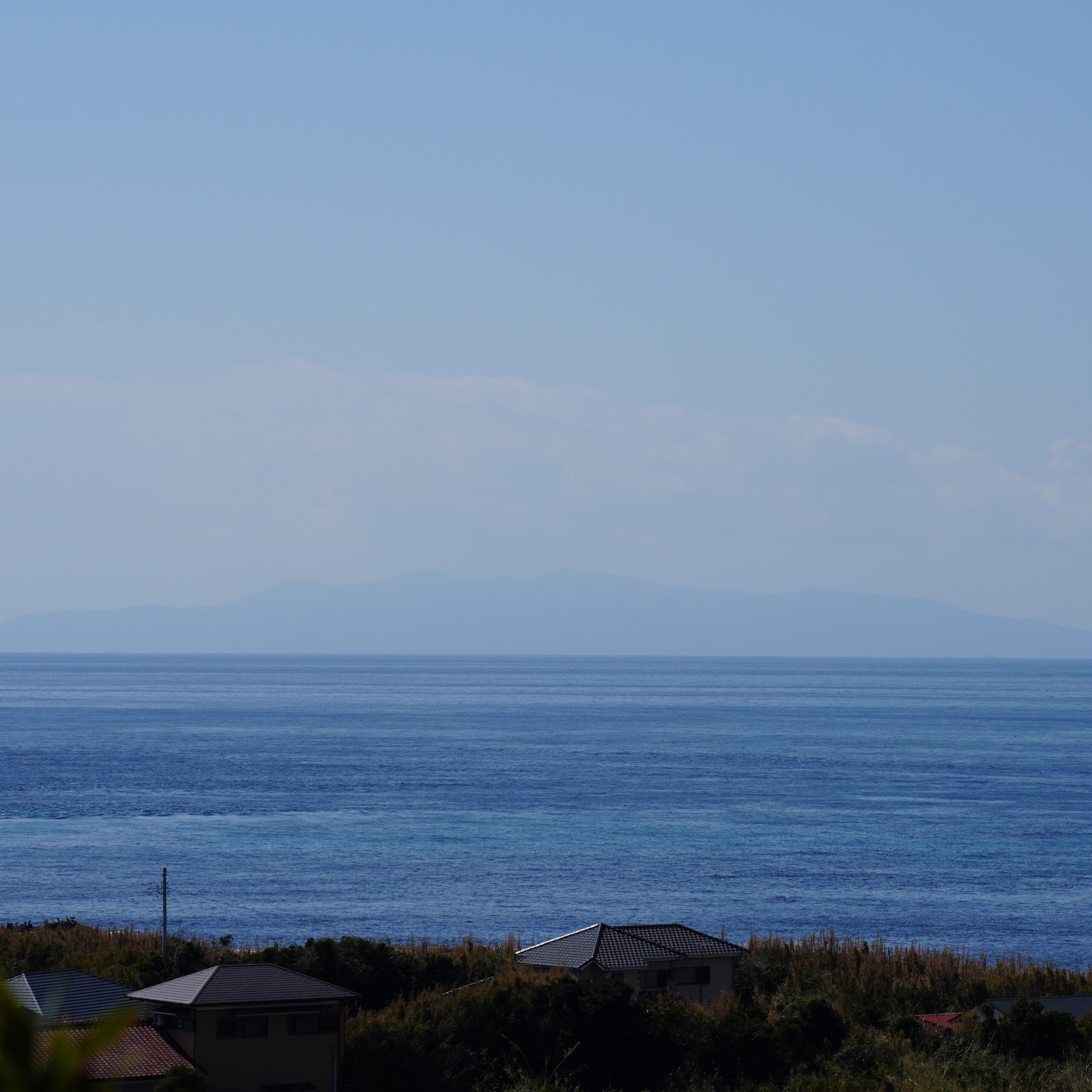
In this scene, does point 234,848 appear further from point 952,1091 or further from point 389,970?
point 952,1091

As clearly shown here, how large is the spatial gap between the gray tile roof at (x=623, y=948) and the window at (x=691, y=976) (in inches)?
14.2

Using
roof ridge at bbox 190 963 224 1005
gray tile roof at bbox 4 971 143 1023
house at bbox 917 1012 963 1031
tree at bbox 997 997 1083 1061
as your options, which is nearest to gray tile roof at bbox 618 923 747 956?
house at bbox 917 1012 963 1031

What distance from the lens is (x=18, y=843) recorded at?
254 feet

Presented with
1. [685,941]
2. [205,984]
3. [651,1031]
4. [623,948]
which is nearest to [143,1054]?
[205,984]

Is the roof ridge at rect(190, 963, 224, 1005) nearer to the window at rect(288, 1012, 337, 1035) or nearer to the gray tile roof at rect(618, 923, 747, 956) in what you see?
the window at rect(288, 1012, 337, 1035)

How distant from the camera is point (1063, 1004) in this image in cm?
3828

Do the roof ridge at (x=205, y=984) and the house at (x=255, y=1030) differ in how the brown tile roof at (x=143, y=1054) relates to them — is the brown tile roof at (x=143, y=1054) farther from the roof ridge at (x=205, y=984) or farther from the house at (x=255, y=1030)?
the roof ridge at (x=205, y=984)

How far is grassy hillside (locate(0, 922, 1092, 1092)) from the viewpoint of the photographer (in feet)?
104

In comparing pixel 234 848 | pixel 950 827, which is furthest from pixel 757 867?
pixel 234 848

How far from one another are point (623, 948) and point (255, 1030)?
14.9 m

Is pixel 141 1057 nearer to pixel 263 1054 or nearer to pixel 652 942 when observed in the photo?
pixel 263 1054

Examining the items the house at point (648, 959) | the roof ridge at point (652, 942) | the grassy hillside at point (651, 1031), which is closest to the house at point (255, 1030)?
the grassy hillside at point (651, 1031)

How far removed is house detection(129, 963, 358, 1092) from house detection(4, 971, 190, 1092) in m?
0.48

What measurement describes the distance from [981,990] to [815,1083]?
14.7m
